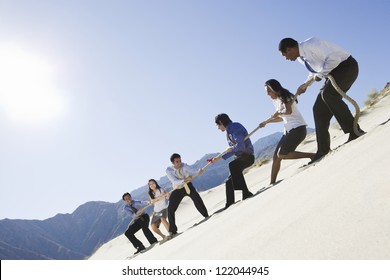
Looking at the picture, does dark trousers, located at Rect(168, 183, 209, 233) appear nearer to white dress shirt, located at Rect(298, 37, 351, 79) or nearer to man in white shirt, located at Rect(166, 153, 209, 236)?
man in white shirt, located at Rect(166, 153, 209, 236)

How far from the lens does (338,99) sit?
4.60m

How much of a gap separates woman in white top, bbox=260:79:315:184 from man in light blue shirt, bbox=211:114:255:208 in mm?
689

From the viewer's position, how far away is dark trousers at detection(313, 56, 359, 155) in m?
4.50

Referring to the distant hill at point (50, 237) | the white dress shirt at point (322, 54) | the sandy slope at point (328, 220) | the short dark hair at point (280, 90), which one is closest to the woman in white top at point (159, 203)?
the short dark hair at point (280, 90)

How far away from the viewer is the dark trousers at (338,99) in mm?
4496

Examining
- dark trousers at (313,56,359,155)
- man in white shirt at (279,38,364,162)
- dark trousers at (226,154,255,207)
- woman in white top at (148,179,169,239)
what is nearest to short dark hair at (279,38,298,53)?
man in white shirt at (279,38,364,162)

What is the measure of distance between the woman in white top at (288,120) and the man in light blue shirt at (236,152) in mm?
689

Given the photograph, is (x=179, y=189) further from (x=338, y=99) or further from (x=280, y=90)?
(x=338, y=99)

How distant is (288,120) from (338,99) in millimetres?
858

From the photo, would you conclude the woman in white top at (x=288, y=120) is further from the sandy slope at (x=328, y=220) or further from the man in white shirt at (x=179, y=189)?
the man in white shirt at (x=179, y=189)

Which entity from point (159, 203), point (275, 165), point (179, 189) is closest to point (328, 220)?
point (275, 165)
